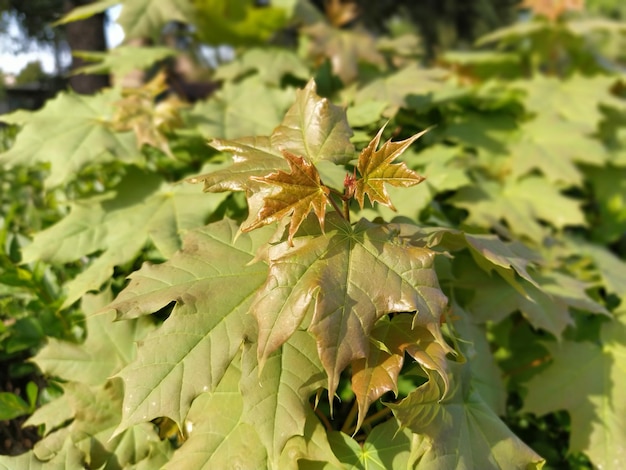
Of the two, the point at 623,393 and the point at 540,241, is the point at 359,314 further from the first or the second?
the point at 540,241

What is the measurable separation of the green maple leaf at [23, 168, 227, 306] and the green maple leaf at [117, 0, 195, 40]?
2.03ft

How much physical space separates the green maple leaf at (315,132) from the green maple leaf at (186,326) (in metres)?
0.21

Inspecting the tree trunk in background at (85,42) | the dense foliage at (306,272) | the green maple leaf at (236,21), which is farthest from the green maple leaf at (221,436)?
the tree trunk in background at (85,42)

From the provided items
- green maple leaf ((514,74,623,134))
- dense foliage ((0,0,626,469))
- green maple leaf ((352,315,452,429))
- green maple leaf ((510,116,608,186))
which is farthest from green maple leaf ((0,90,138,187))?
green maple leaf ((514,74,623,134))

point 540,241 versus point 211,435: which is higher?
point 211,435

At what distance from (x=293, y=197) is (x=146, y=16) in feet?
4.26

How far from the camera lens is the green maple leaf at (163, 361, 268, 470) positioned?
0.89 metres

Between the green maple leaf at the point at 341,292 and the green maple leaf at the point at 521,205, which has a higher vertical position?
the green maple leaf at the point at 341,292

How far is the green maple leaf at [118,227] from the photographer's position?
123 centimetres

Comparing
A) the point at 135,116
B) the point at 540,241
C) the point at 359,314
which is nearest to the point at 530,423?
the point at 540,241

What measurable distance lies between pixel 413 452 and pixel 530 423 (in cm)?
84

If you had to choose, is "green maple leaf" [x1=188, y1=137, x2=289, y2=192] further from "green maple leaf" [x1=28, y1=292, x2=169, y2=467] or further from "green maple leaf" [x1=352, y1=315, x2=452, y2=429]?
"green maple leaf" [x1=28, y1=292, x2=169, y2=467]

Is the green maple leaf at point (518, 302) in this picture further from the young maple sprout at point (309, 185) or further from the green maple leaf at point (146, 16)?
the green maple leaf at point (146, 16)

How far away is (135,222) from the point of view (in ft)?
4.45
